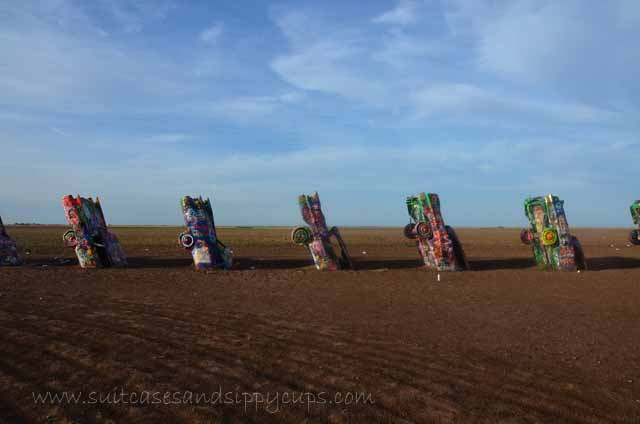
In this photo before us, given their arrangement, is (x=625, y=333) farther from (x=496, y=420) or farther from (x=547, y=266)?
(x=547, y=266)

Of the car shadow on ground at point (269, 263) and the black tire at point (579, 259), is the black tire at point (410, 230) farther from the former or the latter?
the black tire at point (579, 259)

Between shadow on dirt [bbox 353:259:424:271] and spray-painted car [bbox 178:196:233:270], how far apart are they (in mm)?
6822

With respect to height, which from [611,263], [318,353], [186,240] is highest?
[186,240]

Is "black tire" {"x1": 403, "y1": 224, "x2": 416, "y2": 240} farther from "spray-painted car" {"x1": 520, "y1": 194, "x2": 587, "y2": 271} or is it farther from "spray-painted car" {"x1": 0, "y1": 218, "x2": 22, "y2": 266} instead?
"spray-painted car" {"x1": 0, "y1": 218, "x2": 22, "y2": 266}

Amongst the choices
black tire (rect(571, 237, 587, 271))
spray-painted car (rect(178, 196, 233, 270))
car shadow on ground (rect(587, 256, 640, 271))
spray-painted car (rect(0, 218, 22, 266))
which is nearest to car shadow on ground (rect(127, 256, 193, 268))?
spray-painted car (rect(178, 196, 233, 270))

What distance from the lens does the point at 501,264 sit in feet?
78.3

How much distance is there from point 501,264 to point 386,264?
5.85 meters

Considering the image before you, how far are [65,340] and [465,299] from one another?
35.0 ft

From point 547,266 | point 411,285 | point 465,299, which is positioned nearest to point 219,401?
point 465,299

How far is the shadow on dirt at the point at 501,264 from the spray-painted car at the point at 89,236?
17.1 m

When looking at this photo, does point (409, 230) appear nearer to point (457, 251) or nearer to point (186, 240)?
point (457, 251)

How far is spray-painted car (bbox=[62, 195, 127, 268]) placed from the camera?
68.8ft

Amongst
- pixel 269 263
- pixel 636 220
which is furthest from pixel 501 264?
pixel 636 220

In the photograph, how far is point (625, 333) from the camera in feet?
33.0
